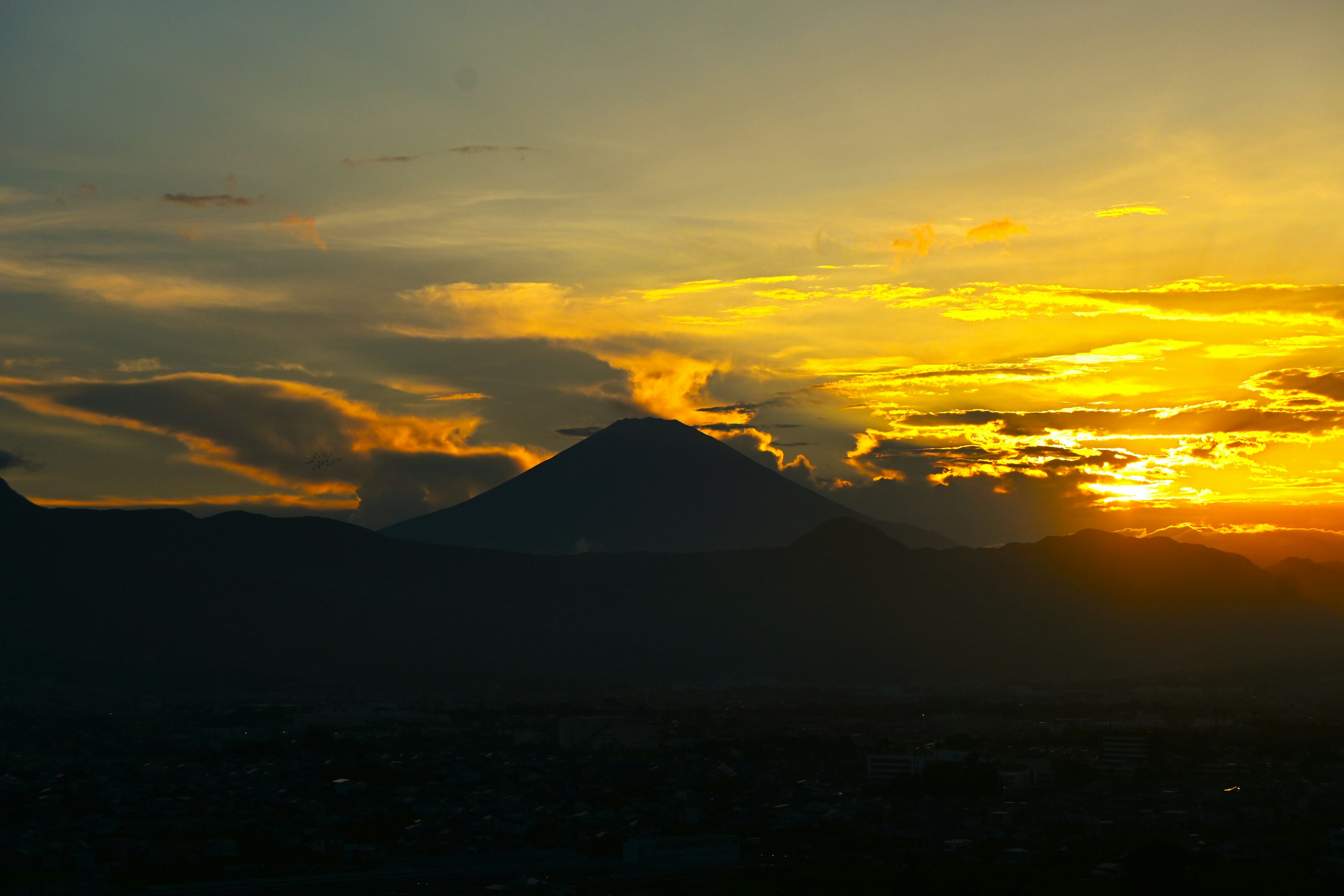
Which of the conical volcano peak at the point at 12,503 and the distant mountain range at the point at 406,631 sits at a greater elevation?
the conical volcano peak at the point at 12,503

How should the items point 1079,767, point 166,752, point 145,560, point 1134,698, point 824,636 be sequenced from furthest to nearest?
point 824,636 → point 145,560 → point 1134,698 → point 166,752 → point 1079,767

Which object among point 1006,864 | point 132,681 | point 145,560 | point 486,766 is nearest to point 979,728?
point 486,766

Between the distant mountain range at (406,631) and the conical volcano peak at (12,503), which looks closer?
the distant mountain range at (406,631)

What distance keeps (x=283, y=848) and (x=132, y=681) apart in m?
95.7

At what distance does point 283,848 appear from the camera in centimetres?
5025

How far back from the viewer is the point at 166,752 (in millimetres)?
78938

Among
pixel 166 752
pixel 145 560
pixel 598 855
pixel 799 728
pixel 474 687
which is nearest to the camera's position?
pixel 598 855

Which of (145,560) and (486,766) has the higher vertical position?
(145,560)

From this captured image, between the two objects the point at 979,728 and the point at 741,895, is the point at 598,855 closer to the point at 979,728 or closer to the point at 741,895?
the point at 741,895

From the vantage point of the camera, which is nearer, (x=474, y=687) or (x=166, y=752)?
(x=166, y=752)

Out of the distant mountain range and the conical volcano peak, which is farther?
the conical volcano peak

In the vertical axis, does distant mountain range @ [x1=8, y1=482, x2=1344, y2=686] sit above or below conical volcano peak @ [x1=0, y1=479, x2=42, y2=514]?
below

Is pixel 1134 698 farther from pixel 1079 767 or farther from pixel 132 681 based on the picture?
pixel 132 681

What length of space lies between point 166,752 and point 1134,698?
8910 centimetres
